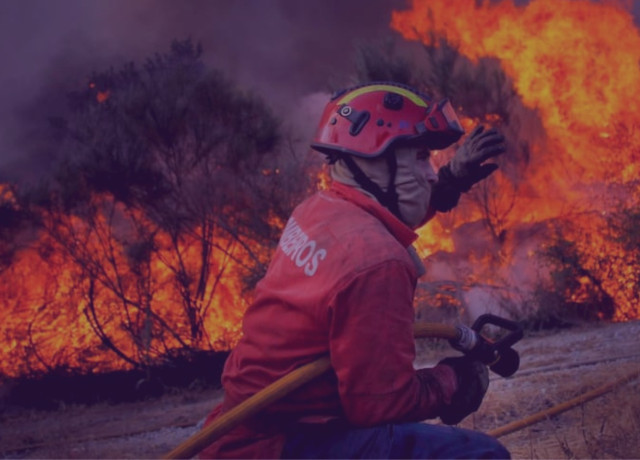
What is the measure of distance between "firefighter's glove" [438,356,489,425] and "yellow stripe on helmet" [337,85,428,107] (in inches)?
36.6

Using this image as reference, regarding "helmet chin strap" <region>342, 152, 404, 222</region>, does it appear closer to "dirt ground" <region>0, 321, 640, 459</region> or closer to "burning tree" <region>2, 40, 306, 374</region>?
"dirt ground" <region>0, 321, 640, 459</region>

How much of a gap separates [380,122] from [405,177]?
208mm

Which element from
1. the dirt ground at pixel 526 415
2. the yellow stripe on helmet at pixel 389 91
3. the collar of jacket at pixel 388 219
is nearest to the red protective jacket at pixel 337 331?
the collar of jacket at pixel 388 219

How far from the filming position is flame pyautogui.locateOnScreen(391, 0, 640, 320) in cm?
1227

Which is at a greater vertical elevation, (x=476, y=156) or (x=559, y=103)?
(x=559, y=103)

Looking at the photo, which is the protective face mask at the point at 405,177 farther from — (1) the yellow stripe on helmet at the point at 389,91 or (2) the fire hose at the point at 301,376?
(2) the fire hose at the point at 301,376

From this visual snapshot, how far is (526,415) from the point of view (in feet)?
17.0

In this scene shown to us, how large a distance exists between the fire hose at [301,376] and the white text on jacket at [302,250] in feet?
0.89

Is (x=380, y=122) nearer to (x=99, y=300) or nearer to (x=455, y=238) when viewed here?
(x=99, y=300)

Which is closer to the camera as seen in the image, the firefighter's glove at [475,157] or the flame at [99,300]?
the firefighter's glove at [475,157]

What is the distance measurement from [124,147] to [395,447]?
10685mm

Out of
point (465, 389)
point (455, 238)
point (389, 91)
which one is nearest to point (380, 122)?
point (389, 91)

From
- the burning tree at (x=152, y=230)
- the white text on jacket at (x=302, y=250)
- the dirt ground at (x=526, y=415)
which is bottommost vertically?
the dirt ground at (x=526, y=415)

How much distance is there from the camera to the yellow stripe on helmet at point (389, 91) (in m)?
2.53
